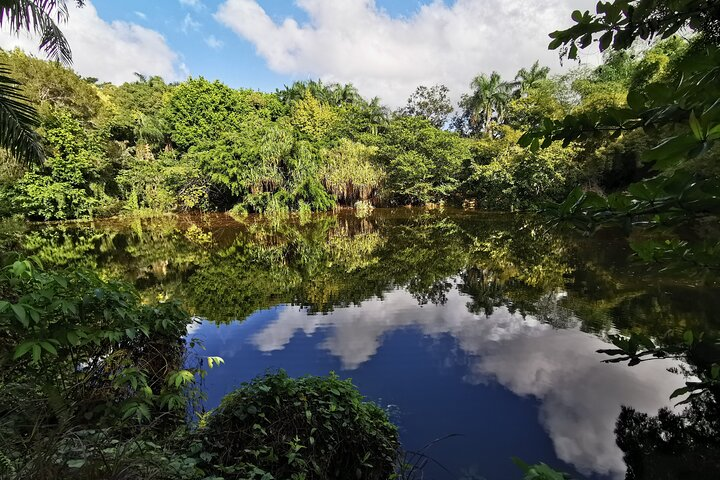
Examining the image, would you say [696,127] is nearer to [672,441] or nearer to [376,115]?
[672,441]

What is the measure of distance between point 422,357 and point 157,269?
872cm

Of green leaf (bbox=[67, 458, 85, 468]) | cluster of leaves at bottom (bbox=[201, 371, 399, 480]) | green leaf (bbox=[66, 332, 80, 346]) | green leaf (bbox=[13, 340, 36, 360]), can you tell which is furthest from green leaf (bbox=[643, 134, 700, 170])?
green leaf (bbox=[66, 332, 80, 346])

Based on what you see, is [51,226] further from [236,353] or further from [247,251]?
[236,353]

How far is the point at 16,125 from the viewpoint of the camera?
199 inches

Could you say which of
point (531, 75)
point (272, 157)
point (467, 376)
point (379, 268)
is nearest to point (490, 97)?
point (531, 75)

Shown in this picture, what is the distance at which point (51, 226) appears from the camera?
1967 centimetres

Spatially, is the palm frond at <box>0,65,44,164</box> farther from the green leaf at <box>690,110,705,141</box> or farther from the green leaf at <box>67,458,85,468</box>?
the green leaf at <box>690,110,705,141</box>

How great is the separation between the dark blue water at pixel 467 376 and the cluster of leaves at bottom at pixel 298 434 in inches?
31.8

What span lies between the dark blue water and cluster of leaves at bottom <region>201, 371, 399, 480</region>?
0.81 meters

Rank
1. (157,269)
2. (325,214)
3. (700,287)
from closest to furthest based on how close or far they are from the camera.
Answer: (700,287), (157,269), (325,214)

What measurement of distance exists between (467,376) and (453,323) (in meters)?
1.93

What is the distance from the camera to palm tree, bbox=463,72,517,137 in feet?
112

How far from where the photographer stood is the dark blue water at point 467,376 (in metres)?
3.83

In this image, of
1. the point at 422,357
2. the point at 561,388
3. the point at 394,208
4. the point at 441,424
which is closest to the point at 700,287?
the point at 561,388
